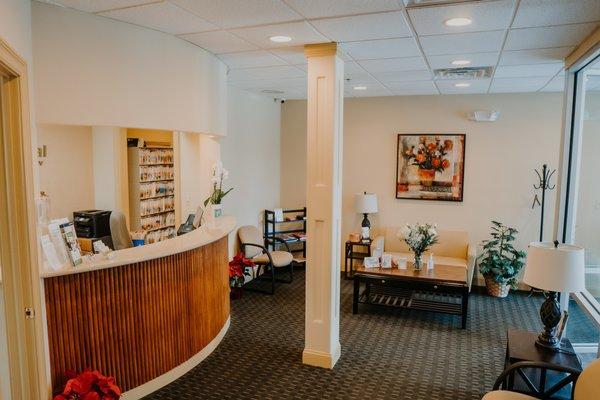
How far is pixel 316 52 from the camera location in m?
3.48

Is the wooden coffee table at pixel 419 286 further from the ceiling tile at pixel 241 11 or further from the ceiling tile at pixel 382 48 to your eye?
the ceiling tile at pixel 241 11

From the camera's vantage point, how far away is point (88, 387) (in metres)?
2.67

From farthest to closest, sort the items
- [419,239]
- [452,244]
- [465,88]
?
[452,244]
[465,88]
[419,239]

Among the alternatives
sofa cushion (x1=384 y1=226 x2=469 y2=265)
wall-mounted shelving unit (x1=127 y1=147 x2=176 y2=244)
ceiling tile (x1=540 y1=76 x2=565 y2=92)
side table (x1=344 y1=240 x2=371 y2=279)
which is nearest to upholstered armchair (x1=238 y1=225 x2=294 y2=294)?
side table (x1=344 y1=240 x2=371 y2=279)

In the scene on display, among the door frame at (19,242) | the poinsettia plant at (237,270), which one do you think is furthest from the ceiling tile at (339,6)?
the poinsettia plant at (237,270)

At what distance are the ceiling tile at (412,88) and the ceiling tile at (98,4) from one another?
11.0 ft

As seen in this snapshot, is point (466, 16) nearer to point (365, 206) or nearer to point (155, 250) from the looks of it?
point (155, 250)

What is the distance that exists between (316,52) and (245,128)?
9.05 ft

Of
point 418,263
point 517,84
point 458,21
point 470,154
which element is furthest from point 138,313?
point 470,154

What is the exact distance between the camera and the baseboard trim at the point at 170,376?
123 inches

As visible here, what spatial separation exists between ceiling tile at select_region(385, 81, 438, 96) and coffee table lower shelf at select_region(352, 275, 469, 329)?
7.75 feet

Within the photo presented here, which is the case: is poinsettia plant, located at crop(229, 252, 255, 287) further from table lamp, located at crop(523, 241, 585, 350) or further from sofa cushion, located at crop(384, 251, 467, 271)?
table lamp, located at crop(523, 241, 585, 350)

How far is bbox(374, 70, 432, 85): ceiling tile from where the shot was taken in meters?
4.60

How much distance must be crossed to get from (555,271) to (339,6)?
2137mm
